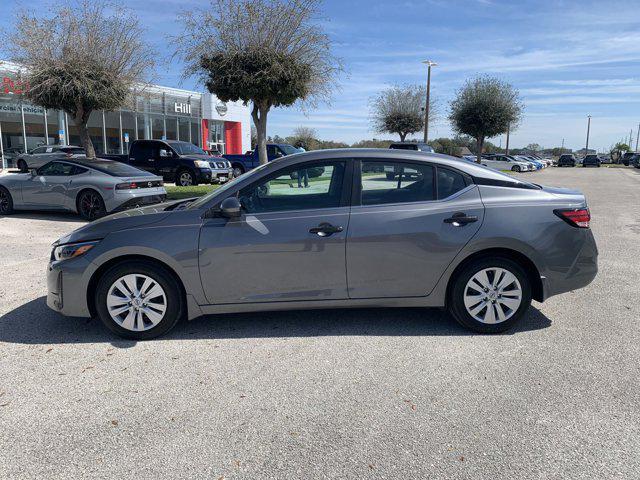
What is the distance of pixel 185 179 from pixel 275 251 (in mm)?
15182

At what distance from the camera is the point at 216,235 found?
4188mm

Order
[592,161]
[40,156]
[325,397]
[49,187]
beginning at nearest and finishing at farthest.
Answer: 1. [325,397]
2. [49,187]
3. [40,156]
4. [592,161]

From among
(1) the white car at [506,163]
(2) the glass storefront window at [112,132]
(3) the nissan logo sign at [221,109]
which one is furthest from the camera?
(1) the white car at [506,163]

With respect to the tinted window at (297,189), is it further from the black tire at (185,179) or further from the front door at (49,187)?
the black tire at (185,179)

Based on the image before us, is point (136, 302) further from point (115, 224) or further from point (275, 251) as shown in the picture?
point (275, 251)

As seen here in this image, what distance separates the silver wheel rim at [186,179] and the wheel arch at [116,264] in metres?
14.6

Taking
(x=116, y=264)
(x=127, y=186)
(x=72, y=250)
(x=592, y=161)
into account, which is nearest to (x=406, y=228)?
(x=116, y=264)

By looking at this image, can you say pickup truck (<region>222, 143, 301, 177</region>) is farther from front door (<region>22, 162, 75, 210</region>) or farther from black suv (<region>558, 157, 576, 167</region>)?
black suv (<region>558, 157, 576, 167</region>)

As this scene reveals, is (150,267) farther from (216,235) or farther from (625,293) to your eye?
(625,293)

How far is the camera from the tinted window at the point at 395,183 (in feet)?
14.3

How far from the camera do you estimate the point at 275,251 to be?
417 cm

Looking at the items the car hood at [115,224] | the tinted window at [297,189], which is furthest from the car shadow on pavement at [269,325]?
the tinted window at [297,189]

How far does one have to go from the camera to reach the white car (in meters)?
42.2

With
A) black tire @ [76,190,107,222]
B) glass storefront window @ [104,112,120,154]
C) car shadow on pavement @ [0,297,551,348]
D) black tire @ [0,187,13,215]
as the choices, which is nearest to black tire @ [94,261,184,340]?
car shadow on pavement @ [0,297,551,348]
